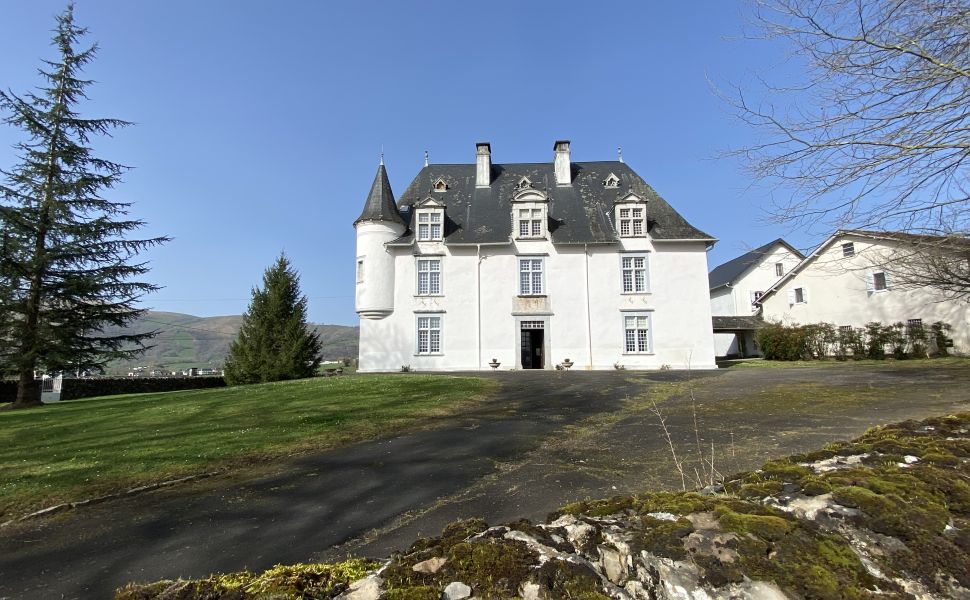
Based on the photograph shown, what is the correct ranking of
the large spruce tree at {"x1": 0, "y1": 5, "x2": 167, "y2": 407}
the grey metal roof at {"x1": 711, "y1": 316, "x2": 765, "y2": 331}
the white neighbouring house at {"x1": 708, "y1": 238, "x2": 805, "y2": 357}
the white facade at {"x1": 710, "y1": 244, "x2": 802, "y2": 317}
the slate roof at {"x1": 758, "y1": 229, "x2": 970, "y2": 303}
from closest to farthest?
the slate roof at {"x1": 758, "y1": 229, "x2": 970, "y2": 303}, the large spruce tree at {"x1": 0, "y1": 5, "x2": 167, "y2": 407}, the grey metal roof at {"x1": 711, "y1": 316, "x2": 765, "y2": 331}, the white neighbouring house at {"x1": 708, "y1": 238, "x2": 805, "y2": 357}, the white facade at {"x1": 710, "y1": 244, "x2": 802, "y2": 317}

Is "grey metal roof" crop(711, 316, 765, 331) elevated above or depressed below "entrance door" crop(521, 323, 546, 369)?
above

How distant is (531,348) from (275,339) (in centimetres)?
1581

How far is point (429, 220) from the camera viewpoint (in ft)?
92.1

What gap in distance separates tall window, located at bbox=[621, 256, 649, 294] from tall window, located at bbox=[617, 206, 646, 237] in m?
1.44

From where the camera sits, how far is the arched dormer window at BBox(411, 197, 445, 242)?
27922 millimetres

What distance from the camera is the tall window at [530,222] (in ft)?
91.5

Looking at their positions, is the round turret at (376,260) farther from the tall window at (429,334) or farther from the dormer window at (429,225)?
the tall window at (429,334)

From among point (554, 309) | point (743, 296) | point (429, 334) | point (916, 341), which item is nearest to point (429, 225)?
point (429, 334)

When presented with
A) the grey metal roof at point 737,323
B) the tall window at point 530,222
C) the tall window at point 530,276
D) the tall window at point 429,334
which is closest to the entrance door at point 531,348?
the tall window at point 530,276

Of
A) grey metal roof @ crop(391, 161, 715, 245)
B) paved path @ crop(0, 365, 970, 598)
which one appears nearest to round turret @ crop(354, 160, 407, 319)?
grey metal roof @ crop(391, 161, 715, 245)

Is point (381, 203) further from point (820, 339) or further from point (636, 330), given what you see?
point (820, 339)

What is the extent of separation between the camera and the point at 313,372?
29.7 metres

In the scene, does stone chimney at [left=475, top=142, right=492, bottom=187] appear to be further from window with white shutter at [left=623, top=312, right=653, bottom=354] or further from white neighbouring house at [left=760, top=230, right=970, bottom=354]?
white neighbouring house at [left=760, top=230, right=970, bottom=354]

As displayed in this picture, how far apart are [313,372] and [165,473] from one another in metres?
23.5
